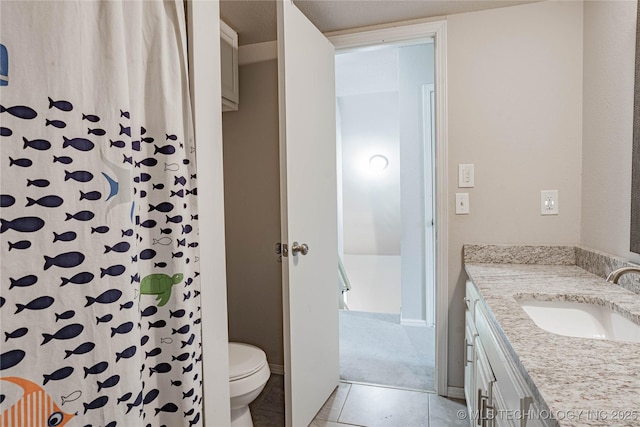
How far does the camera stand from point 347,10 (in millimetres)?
1887

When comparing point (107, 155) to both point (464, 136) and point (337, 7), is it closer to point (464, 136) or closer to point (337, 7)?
point (337, 7)

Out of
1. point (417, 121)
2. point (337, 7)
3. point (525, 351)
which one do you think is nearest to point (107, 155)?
point (525, 351)

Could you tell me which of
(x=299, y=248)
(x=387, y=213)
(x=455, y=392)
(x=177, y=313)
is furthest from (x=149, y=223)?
(x=387, y=213)

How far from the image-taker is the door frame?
6.32 feet

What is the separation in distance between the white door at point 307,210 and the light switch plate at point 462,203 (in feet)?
2.34

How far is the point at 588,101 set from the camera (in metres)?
1.69

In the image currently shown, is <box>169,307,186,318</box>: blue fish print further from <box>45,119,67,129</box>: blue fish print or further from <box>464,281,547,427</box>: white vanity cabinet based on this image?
<box>464,281,547,427</box>: white vanity cabinet

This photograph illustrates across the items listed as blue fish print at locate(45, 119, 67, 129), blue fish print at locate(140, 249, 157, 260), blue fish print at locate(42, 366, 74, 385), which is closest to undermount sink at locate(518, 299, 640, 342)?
blue fish print at locate(140, 249, 157, 260)

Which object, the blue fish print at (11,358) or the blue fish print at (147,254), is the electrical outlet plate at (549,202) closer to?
the blue fish print at (147,254)

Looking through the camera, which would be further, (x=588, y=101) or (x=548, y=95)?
(x=548, y=95)

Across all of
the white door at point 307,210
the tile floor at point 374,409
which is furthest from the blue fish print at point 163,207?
the tile floor at point 374,409

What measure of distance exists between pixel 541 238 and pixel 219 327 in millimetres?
1695

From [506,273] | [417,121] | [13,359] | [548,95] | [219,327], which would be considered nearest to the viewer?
[13,359]

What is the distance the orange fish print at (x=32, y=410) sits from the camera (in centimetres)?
63
